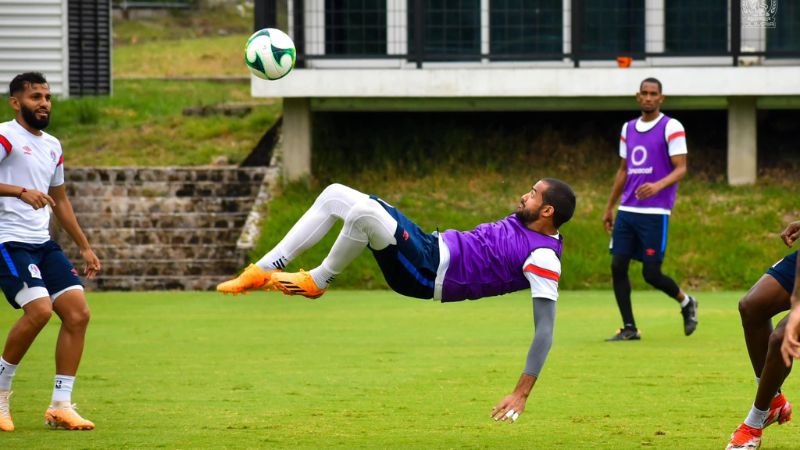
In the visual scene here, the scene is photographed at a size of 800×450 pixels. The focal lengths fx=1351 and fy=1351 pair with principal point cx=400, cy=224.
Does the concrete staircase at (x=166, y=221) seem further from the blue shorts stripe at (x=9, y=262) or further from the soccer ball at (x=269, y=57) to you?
the blue shorts stripe at (x=9, y=262)

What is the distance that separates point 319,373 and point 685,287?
11169 millimetres

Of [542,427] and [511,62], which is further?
[511,62]

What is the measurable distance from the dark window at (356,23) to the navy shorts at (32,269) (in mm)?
17291

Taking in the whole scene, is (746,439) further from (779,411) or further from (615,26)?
(615,26)

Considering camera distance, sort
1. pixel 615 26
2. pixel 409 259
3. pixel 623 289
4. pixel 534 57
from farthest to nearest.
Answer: pixel 615 26 → pixel 534 57 → pixel 623 289 → pixel 409 259

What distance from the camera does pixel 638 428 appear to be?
29.9 ft

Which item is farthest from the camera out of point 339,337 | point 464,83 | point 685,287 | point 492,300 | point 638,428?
point 464,83

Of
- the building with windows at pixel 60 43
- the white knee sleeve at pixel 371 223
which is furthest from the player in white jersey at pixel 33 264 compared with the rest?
the building with windows at pixel 60 43

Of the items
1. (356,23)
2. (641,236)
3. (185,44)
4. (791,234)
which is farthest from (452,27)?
(185,44)

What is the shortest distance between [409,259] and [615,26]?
18545 mm

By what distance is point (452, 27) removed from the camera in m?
26.5

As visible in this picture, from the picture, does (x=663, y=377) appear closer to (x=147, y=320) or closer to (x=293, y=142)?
(x=147, y=320)

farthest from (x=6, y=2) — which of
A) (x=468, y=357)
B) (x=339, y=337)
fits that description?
(x=468, y=357)

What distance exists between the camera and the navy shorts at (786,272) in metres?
8.35
